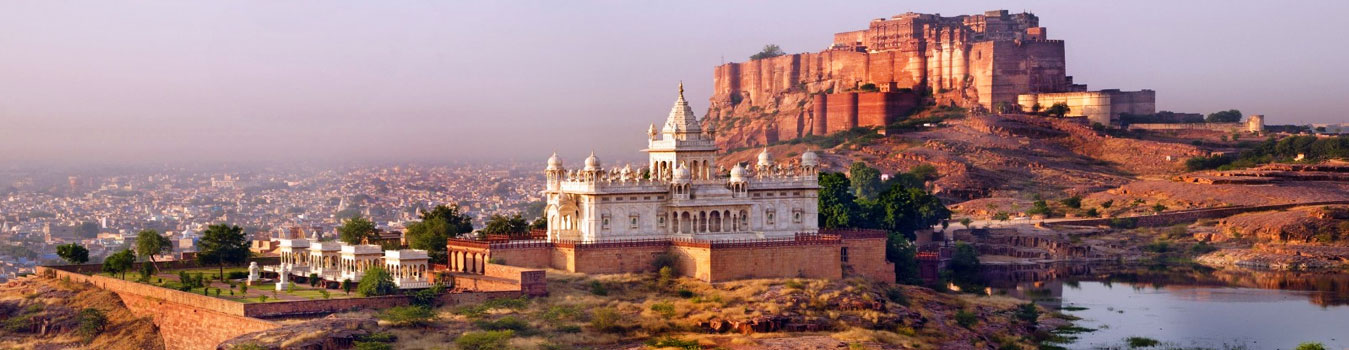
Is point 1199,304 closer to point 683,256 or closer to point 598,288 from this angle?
point 683,256

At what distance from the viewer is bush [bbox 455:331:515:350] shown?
43.8 metres

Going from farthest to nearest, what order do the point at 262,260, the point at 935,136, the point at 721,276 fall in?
the point at 935,136 → the point at 262,260 → the point at 721,276

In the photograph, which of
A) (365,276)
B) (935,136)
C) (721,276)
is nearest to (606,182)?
(721,276)

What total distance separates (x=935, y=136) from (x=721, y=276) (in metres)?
52.7

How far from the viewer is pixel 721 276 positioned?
173 ft

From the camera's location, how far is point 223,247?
5756cm

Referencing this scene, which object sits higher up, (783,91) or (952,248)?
(783,91)

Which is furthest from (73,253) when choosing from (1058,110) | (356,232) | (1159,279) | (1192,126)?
(1192,126)

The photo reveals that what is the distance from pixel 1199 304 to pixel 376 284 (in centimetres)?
2773

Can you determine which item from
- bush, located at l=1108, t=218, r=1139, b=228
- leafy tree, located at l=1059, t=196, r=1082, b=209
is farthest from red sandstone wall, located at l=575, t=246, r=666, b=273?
leafy tree, located at l=1059, t=196, r=1082, b=209

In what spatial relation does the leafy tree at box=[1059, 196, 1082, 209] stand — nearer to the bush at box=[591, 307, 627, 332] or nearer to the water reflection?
the water reflection

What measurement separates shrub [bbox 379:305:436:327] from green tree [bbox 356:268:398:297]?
4.16ft

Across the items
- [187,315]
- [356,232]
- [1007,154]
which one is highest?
[1007,154]

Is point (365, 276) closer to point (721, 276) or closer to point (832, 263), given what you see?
point (721, 276)
